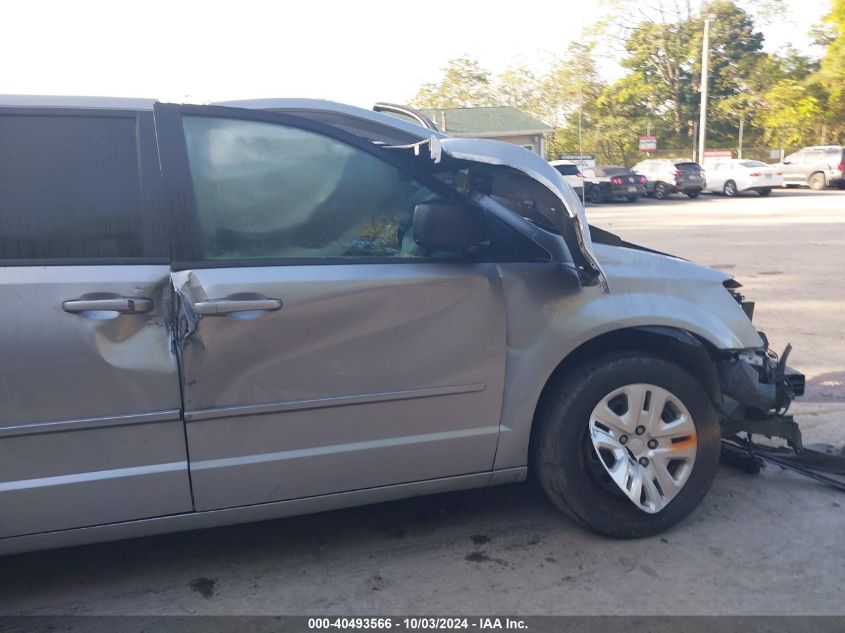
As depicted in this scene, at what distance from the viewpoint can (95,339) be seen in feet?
8.74

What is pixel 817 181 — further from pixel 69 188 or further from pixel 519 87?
pixel 69 188

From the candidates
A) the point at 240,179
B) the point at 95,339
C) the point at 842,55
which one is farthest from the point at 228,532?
the point at 842,55

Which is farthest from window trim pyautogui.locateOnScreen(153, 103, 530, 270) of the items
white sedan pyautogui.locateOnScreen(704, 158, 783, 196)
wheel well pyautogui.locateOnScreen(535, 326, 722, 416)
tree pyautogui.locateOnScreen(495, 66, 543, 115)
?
tree pyautogui.locateOnScreen(495, 66, 543, 115)

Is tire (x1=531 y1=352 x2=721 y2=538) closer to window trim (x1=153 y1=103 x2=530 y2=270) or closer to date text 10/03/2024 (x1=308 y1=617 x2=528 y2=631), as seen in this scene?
date text 10/03/2024 (x1=308 y1=617 x2=528 y2=631)

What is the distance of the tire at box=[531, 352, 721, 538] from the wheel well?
0.16 ft

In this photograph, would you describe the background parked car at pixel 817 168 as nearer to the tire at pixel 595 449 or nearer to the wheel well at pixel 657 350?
the wheel well at pixel 657 350

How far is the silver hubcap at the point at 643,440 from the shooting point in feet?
10.6

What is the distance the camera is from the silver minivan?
8.84 feet

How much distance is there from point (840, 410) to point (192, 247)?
433 cm

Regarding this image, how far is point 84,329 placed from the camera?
8.70ft

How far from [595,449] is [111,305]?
6.56 feet

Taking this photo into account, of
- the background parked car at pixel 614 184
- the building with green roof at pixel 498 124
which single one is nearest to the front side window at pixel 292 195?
the background parked car at pixel 614 184

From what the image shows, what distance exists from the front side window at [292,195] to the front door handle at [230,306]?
0.66 ft

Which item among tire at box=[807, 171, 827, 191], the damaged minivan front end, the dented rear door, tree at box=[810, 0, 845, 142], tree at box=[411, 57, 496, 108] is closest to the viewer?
the dented rear door
